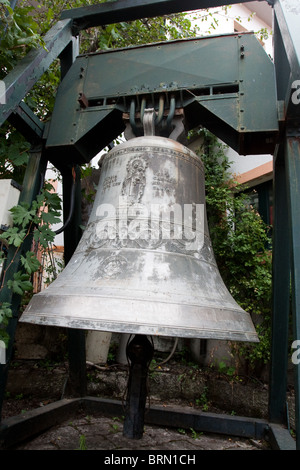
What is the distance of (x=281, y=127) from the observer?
1.96 metres

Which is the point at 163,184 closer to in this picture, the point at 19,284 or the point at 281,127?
the point at 281,127

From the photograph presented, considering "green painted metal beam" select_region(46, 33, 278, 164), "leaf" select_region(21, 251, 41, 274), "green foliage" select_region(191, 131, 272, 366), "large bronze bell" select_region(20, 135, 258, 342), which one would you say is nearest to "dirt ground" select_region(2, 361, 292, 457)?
"green foliage" select_region(191, 131, 272, 366)

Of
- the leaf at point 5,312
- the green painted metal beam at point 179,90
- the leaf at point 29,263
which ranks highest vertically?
the green painted metal beam at point 179,90

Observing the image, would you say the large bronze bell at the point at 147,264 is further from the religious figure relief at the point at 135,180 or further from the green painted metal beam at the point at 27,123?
the green painted metal beam at the point at 27,123

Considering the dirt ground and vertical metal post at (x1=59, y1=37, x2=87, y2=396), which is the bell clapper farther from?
vertical metal post at (x1=59, y1=37, x2=87, y2=396)

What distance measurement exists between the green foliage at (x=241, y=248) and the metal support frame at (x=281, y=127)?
1.09 metres

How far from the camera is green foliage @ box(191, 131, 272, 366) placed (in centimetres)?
380

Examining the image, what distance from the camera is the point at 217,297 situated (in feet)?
5.18

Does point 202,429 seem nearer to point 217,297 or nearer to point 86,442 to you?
point 86,442

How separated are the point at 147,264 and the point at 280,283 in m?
1.31

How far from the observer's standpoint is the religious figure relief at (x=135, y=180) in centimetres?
181

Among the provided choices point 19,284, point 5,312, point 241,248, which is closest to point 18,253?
point 19,284

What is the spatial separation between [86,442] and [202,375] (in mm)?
1788

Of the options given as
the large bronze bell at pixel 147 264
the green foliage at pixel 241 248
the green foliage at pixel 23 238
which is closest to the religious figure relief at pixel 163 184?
the large bronze bell at pixel 147 264
